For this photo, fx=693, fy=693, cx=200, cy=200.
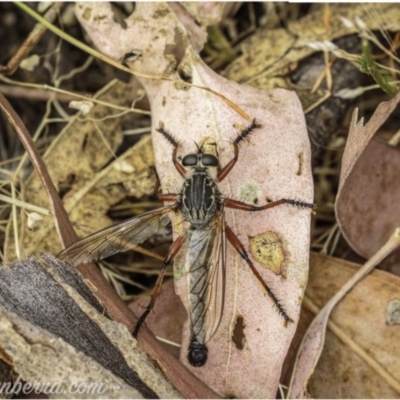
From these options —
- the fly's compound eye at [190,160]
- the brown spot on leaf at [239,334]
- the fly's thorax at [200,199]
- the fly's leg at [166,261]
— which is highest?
the fly's compound eye at [190,160]

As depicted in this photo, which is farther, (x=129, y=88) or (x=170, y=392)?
(x=129, y=88)

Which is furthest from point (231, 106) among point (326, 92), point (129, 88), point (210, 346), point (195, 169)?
point (210, 346)

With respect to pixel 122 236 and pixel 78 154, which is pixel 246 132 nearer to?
pixel 122 236

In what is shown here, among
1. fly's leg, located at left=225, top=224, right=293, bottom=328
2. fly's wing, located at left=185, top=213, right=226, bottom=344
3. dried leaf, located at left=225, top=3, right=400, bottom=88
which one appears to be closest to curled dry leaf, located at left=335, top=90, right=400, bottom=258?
fly's leg, located at left=225, top=224, right=293, bottom=328

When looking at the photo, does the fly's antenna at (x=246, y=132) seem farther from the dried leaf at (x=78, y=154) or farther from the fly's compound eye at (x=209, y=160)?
the dried leaf at (x=78, y=154)

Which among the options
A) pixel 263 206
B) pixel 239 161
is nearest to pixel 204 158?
pixel 239 161

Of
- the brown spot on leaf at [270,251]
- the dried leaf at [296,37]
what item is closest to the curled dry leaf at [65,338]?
the brown spot on leaf at [270,251]

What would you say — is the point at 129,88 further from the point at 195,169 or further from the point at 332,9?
the point at 332,9

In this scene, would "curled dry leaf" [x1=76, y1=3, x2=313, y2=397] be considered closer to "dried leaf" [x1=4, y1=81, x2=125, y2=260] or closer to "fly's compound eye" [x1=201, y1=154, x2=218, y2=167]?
"fly's compound eye" [x1=201, y1=154, x2=218, y2=167]
